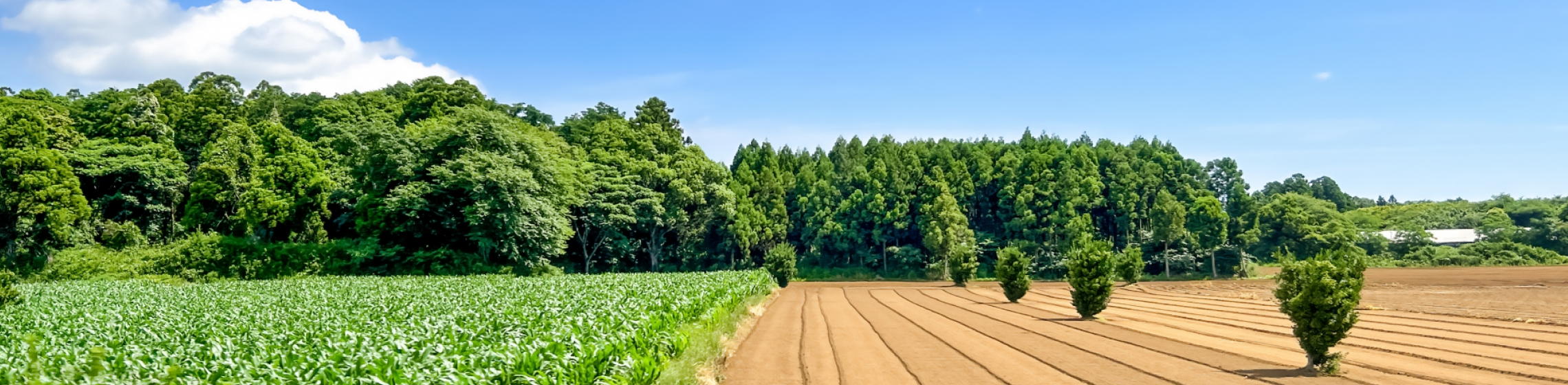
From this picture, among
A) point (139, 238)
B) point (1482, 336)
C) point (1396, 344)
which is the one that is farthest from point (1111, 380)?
point (139, 238)

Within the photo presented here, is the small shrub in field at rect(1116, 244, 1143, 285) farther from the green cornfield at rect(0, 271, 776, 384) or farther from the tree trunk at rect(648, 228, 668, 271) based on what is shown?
the tree trunk at rect(648, 228, 668, 271)

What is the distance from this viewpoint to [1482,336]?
19.5 metres

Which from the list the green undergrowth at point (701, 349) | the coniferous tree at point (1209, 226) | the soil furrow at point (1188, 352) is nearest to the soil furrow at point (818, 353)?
the green undergrowth at point (701, 349)

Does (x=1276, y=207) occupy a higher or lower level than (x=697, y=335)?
higher

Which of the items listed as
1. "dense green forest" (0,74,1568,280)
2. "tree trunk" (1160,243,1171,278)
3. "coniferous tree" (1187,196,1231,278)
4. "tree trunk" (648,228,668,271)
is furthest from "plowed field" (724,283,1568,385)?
"coniferous tree" (1187,196,1231,278)

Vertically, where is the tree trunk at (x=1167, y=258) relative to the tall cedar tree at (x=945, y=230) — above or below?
below

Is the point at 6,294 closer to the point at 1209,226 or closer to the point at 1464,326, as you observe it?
the point at 1464,326

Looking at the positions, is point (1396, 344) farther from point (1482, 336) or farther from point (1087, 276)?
point (1087, 276)

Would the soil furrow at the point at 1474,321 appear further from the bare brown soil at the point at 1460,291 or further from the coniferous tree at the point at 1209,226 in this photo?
the coniferous tree at the point at 1209,226

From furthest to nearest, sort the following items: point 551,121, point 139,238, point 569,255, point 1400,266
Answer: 1. point 551,121
2. point 1400,266
3. point 569,255
4. point 139,238

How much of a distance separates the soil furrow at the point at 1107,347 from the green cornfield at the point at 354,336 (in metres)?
8.00

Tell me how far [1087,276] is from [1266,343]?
8.06 m

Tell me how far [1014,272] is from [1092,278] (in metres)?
8.58

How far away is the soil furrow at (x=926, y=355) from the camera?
13938mm
